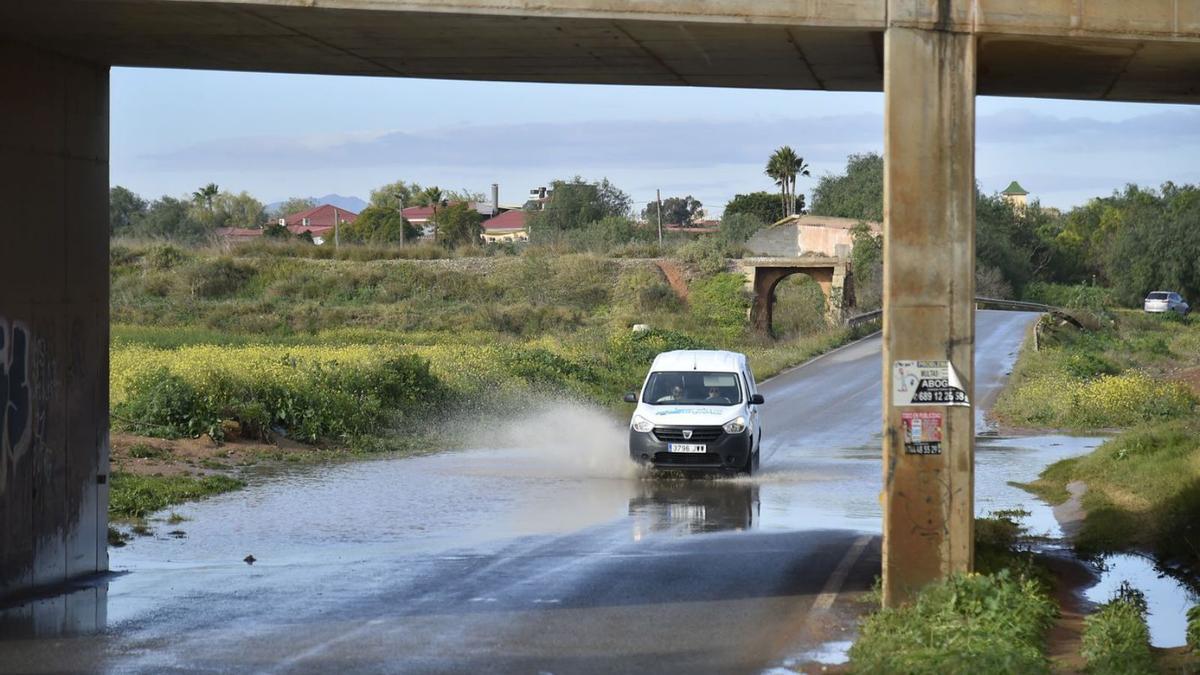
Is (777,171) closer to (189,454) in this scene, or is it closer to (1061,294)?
(1061,294)

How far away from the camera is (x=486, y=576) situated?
13.4 metres

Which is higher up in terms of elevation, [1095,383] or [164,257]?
[164,257]

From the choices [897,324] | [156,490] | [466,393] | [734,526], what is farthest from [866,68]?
[466,393]

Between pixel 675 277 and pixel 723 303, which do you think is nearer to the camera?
pixel 723 303

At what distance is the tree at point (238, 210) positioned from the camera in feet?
524

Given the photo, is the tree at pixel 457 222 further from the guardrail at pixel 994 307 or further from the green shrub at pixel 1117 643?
the green shrub at pixel 1117 643

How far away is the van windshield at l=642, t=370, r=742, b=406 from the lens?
21.7 meters

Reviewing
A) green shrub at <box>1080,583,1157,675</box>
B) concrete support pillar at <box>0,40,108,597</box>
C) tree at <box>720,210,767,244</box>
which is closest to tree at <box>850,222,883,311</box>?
tree at <box>720,210,767,244</box>

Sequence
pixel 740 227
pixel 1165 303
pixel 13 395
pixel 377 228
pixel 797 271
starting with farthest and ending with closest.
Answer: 1. pixel 377 228
2. pixel 740 227
3. pixel 1165 303
4. pixel 797 271
5. pixel 13 395

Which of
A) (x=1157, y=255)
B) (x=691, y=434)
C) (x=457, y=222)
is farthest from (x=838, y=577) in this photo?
(x=457, y=222)

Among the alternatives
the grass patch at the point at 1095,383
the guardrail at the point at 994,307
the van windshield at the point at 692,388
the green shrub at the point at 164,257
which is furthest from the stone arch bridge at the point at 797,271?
the van windshield at the point at 692,388

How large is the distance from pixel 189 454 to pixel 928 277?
1538 cm

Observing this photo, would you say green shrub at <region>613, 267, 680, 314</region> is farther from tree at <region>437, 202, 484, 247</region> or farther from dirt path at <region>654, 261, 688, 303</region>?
tree at <region>437, 202, 484, 247</region>

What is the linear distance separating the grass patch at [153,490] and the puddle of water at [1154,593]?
11211 millimetres
